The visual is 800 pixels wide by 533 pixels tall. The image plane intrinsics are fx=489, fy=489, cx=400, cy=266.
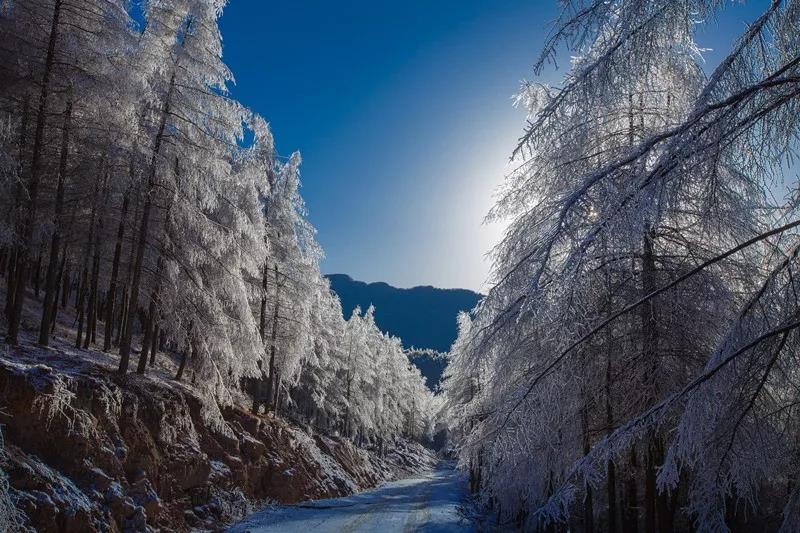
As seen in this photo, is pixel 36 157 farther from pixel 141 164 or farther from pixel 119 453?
pixel 119 453

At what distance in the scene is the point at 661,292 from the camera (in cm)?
521

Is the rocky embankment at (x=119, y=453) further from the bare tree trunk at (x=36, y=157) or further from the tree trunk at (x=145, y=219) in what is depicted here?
the bare tree trunk at (x=36, y=157)

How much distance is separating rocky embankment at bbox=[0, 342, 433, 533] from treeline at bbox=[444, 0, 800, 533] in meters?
5.37

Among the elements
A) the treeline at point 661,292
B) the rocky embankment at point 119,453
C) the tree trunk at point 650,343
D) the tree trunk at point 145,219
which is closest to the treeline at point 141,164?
the tree trunk at point 145,219

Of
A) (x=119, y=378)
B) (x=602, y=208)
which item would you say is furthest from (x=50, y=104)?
(x=602, y=208)

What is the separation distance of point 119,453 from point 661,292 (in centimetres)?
1014

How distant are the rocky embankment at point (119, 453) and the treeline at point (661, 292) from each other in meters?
5.37

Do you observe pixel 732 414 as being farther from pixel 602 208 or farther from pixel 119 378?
pixel 119 378

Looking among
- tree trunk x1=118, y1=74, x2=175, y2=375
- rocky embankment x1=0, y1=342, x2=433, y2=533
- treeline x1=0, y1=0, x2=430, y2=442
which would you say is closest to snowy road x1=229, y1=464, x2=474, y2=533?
rocky embankment x1=0, y1=342, x2=433, y2=533

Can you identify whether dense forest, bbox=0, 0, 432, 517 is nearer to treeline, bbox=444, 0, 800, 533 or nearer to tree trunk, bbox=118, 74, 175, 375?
tree trunk, bbox=118, 74, 175, 375

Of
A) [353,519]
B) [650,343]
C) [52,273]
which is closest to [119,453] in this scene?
[52,273]

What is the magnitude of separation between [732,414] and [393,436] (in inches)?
2611

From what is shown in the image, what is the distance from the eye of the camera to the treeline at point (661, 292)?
380cm

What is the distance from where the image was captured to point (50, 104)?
12539 mm
